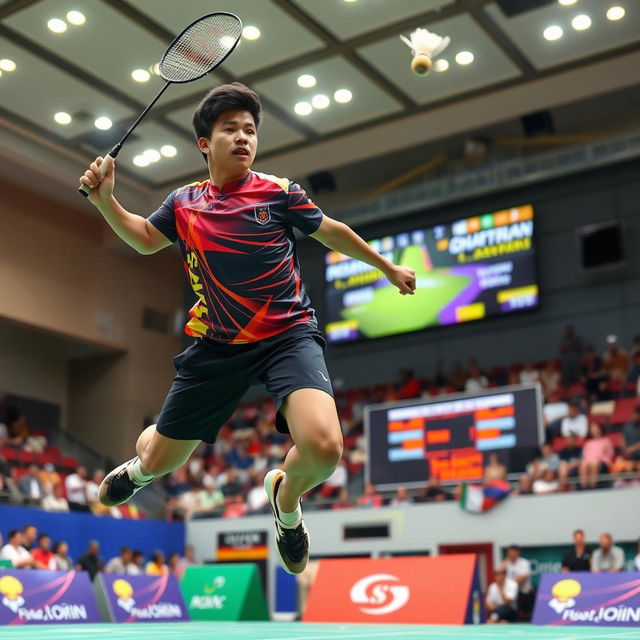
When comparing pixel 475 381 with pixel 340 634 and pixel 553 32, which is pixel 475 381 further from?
pixel 340 634

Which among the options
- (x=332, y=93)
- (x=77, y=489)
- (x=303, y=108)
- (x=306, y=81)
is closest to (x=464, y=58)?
(x=332, y=93)

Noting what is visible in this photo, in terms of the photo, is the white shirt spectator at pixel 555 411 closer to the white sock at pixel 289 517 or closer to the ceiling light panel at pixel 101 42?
the ceiling light panel at pixel 101 42

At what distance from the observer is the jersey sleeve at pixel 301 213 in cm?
373

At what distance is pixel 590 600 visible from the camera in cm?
873

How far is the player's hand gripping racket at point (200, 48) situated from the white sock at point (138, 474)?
5.35 feet

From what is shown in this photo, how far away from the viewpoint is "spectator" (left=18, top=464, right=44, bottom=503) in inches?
581

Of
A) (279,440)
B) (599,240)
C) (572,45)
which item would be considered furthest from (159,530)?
(572,45)

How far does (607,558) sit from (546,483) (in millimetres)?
1912

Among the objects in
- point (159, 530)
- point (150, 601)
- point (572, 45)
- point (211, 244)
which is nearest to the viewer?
point (211, 244)

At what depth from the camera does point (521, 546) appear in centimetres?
1327

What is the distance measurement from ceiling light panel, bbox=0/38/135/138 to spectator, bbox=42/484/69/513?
6.65 m

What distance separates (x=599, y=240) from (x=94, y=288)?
1131cm

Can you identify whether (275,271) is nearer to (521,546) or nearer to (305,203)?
(305,203)

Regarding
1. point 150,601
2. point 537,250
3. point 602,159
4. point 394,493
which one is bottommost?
point 150,601
